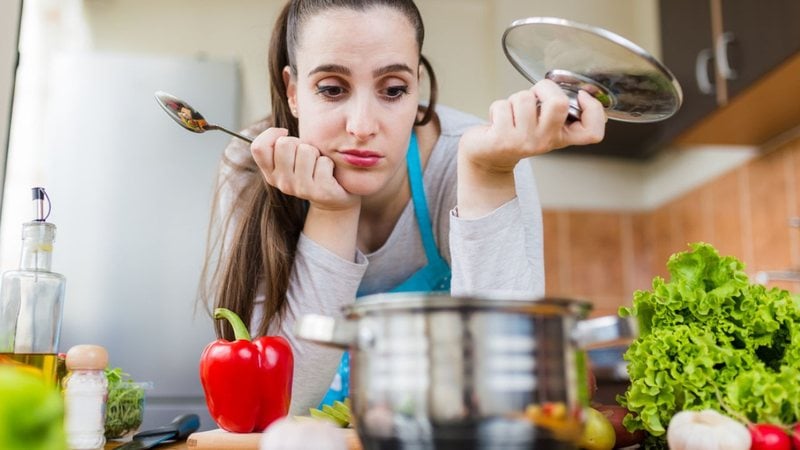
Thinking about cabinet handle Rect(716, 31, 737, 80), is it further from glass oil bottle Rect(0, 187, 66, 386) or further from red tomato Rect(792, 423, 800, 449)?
glass oil bottle Rect(0, 187, 66, 386)

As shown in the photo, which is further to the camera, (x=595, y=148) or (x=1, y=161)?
(x=595, y=148)

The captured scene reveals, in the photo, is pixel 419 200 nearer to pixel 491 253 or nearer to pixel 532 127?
pixel 491 253

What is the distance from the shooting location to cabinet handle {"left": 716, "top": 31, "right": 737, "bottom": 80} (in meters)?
2.40

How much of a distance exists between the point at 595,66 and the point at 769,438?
1.21 feet

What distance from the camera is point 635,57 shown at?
71cm

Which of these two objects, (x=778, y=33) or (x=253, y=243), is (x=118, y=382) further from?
(x=778, y=33)

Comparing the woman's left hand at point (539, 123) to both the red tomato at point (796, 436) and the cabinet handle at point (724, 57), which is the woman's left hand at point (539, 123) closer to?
the red tomato at point (796, 436)

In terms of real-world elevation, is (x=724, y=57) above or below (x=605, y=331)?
above

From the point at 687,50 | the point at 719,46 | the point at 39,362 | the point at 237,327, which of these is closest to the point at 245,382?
the point at 237,327

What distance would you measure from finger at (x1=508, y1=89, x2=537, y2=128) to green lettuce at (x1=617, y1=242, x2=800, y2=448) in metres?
0.20

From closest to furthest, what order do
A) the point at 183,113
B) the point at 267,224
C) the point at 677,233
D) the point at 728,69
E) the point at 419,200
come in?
1. the point at 183,113
2. the point at 267,224
3. the point at 419,200
4. the point at 728,69
5. the point at 677,233

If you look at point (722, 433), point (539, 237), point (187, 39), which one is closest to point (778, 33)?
point (539, 237)

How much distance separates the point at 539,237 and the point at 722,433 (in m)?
0.56

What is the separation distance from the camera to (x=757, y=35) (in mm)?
2256
